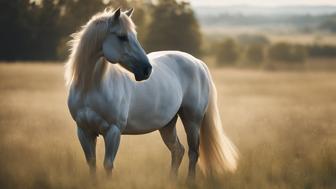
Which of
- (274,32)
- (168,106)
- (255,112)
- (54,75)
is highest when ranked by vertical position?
(168,106)

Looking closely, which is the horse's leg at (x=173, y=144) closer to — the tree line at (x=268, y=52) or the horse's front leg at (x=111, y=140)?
the horse's front leg at (x=111, y=140)

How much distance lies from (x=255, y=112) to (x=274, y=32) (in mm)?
72587

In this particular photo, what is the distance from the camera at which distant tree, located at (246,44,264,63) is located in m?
52.1

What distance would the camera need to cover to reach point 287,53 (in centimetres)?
5269

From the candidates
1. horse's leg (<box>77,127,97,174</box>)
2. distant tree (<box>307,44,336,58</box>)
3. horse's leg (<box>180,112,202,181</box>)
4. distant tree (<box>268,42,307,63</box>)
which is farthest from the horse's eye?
distant tree (<box>307,44,336,58</box>)

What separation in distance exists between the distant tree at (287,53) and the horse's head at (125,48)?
46404 mm

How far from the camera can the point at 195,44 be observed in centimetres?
4153

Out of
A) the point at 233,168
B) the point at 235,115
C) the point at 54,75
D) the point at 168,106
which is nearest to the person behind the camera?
the point at 168,106

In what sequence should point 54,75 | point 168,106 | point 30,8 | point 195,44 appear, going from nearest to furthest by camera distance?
point 168,106, point 54,75, point 30,8, point 195,44

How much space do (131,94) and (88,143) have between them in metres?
0.76

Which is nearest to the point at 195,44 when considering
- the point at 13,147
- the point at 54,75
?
the point at 54,75

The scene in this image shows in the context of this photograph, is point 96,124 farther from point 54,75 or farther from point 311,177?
point 54,75

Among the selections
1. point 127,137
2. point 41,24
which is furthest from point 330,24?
point 127,137

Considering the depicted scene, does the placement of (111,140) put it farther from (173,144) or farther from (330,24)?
(330,24)
